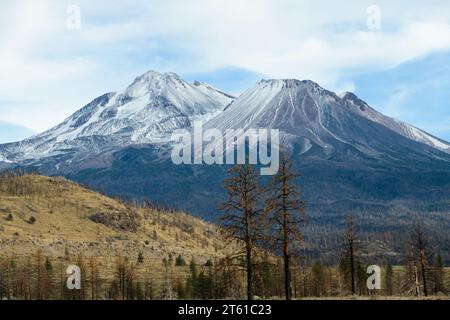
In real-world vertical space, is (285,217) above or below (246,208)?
below

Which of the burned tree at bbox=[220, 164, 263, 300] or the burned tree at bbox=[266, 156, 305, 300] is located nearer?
the burned tree at bbox=[266, 156, 305, 300]

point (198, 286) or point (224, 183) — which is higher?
point (224, 183)

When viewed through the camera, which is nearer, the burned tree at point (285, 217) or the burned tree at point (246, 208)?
the burned tree at point (285, 217)

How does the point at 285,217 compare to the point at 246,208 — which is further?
the point at 246,208

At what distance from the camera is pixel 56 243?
629ft
